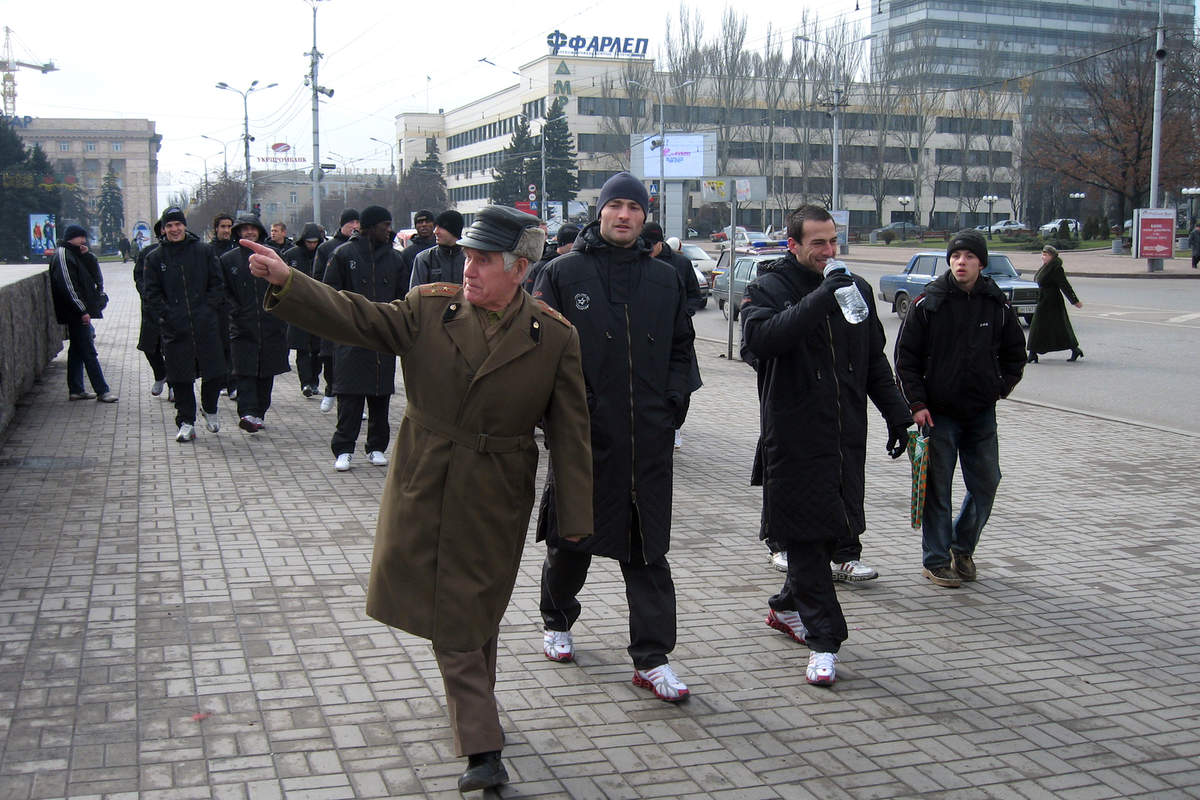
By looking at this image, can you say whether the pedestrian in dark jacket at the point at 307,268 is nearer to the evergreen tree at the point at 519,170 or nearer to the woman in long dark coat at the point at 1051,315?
the woman in long dark coat at the point at 1051,315

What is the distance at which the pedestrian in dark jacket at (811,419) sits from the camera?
15.5ft

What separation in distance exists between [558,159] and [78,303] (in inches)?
3415

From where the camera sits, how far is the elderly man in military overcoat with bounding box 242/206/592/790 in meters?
3.67

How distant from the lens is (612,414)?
4430 mm

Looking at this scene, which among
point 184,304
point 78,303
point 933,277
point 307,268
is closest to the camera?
point 184,304

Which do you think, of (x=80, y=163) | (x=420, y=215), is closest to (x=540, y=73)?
(x=80, y=163)

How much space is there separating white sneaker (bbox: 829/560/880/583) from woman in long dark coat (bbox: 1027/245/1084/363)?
40.7 ft

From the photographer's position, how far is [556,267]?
14.9 feet

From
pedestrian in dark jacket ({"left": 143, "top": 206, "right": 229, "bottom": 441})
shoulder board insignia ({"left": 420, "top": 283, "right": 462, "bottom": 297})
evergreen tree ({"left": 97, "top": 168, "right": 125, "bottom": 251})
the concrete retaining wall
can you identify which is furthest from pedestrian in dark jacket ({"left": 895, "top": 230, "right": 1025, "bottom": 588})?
evergreen tree ({"left": 97, "top": 168, "right": 125, "bottom": 251})

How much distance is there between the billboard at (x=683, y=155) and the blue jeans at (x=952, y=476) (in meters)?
78.9

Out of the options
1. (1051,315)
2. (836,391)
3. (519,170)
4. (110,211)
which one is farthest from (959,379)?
(110,211)

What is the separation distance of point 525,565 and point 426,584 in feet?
9.22

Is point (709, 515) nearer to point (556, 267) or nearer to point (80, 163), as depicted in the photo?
point (556, 267)

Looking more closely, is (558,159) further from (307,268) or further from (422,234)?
(422,234)
